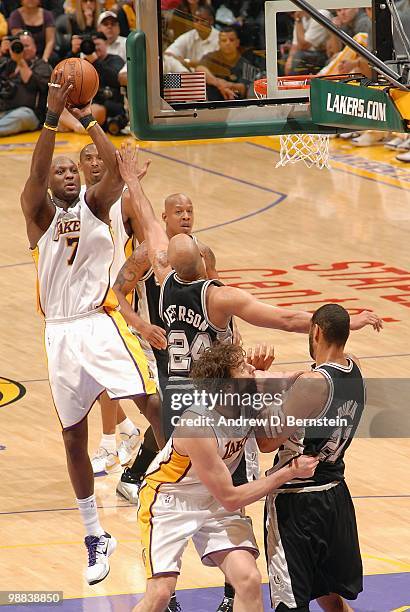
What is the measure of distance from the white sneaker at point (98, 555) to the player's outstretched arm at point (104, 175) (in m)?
1.72

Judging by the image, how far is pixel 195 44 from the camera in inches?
440

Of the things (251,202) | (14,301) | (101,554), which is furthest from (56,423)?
(251,202)

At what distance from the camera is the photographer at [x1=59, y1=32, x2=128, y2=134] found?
19328mm

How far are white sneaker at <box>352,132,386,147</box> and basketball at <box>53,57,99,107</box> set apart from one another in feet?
39.4

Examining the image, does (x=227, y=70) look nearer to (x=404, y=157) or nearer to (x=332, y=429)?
(x=332, y=429)

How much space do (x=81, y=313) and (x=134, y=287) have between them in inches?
29.3

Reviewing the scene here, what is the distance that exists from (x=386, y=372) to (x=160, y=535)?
4.67m

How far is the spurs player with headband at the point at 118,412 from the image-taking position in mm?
8469

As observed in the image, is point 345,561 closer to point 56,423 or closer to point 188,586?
point 188,586

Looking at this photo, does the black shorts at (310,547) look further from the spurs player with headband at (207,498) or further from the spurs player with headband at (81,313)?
the spurs player with headband at (81,313)

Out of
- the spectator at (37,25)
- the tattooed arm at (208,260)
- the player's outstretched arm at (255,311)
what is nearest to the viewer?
the player's outstretched arm at (255,311)

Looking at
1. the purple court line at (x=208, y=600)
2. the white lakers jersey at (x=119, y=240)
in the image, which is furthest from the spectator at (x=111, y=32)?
the purple court line at (x=208, y=600)

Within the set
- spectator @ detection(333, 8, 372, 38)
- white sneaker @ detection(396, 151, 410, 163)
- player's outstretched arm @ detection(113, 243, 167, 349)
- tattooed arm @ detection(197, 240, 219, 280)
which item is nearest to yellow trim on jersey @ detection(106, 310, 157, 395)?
player's outstretched arm @ detection(113, 243, 167, 349)

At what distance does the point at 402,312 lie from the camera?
11828mm
